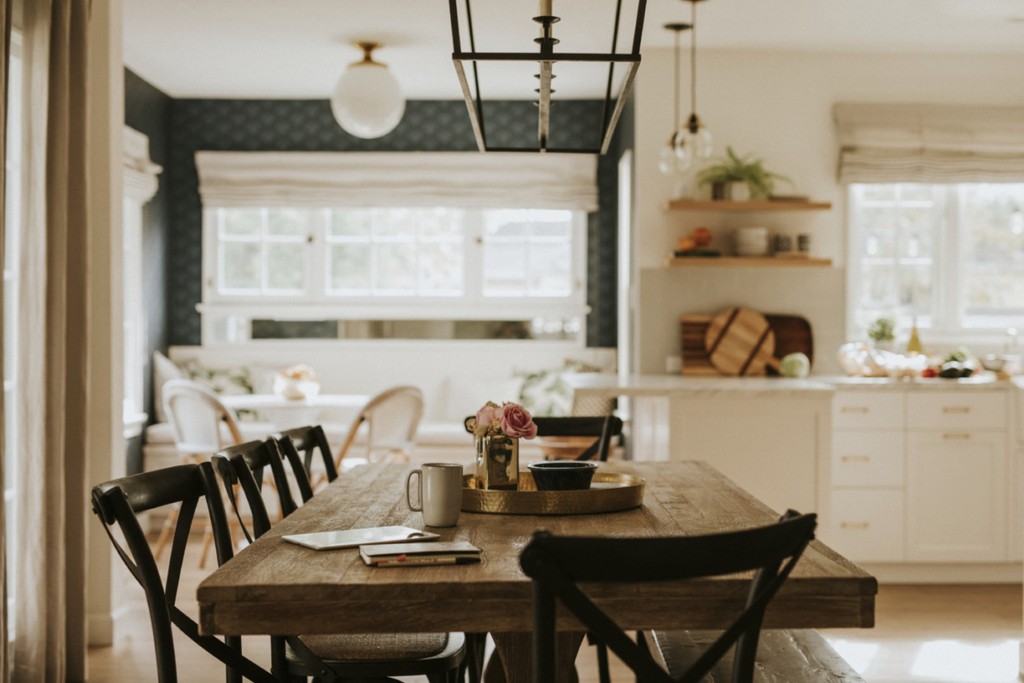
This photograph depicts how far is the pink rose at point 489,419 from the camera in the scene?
2.25 m

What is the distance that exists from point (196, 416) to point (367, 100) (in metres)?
1.74

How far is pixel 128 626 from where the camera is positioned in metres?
4.10

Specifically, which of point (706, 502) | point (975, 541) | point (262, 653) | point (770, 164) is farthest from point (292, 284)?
point (706, 502)

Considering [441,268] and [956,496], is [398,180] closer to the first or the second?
[441,268]

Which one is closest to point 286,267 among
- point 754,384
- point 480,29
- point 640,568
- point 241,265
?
point 241,265

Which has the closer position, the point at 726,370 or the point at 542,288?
the point at 726,370

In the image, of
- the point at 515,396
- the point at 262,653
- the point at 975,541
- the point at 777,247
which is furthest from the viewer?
the point at 515,396

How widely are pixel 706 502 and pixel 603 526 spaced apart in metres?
0.40

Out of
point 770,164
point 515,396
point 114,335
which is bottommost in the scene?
point 515,396

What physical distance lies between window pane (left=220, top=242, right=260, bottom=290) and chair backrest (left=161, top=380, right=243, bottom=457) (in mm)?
1911

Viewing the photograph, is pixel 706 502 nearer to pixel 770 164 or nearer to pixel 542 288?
pixel 770 164

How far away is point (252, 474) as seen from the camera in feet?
8.03

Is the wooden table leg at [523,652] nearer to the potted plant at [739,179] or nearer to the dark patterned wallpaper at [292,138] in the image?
the potted plant at [739,179]

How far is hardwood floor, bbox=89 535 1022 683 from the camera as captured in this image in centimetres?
354
